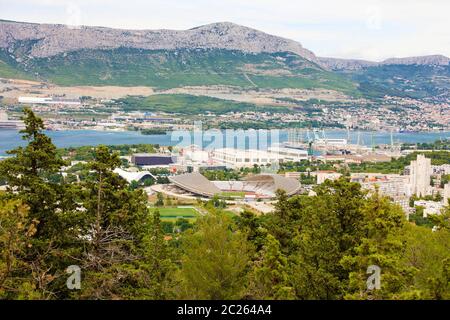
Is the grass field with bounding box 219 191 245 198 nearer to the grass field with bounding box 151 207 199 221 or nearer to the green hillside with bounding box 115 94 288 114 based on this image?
the grass field with bounding box 151 207 199 221

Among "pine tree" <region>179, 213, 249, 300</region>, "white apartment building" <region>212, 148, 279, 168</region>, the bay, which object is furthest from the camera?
the bay

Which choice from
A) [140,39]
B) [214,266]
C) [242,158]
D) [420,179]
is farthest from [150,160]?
[140,39]

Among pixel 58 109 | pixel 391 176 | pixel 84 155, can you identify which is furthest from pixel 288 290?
pixel 58 109

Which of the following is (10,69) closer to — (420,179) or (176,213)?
(420,179)

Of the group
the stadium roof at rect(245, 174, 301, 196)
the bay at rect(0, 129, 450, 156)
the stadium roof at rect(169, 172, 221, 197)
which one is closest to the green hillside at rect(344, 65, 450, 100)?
the bay at rect(0, 129, 450, 156)

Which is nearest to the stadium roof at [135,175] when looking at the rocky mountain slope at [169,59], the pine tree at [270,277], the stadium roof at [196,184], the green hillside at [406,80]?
the stadium roof at [196,184]

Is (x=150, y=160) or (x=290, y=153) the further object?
(x=290, y=153)

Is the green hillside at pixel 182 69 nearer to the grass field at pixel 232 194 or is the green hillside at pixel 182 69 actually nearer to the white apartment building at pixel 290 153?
the white apartment building at pixel 290 153

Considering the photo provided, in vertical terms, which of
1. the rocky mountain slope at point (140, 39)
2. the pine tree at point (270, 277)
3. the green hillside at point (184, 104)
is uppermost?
the rocky mountain slope at point (140, 39)

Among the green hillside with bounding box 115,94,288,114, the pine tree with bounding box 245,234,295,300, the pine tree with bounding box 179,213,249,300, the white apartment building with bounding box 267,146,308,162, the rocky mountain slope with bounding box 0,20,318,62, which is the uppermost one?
the rocky mountain slope with bounding box 0,20,318,62
